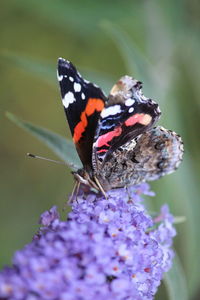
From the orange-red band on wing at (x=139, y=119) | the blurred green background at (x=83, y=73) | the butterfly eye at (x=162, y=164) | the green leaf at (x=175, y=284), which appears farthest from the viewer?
the blurred green background at (x=83, y=73)

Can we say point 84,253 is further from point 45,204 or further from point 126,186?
point 45,204

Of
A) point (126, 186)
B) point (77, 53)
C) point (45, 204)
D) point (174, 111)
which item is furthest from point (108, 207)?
point (77, 53)

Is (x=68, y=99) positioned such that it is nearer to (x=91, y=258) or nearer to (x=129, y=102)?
(x=129, y=102)

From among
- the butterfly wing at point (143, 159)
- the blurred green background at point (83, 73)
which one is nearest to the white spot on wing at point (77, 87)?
the butterfly wing at point (143, 159)

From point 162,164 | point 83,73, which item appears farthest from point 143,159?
point 83,73

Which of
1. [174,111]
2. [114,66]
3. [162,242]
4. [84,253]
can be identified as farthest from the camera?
[114,66]

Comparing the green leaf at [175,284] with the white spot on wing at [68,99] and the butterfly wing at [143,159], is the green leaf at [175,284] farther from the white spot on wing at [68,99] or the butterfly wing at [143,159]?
the white spot on wing at [68,99]
